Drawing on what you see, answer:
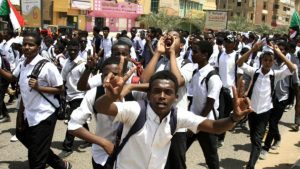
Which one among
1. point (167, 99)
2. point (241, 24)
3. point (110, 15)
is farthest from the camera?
point (241, 24)

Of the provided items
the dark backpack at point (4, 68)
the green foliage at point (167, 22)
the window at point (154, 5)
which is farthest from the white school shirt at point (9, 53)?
the window at point (154, 5)

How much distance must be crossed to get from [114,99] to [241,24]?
2198 inches

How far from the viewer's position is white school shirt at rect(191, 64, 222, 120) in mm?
4238

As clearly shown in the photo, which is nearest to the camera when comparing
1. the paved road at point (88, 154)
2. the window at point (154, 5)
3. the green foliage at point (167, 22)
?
the paved road at point (88, 154)

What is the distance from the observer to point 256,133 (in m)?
5.17

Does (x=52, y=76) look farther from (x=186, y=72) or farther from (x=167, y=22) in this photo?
(x=167, y=22)

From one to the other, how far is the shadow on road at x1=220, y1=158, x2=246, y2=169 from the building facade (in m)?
70.7

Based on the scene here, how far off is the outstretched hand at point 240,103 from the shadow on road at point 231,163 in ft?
11.0

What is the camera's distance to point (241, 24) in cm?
5603

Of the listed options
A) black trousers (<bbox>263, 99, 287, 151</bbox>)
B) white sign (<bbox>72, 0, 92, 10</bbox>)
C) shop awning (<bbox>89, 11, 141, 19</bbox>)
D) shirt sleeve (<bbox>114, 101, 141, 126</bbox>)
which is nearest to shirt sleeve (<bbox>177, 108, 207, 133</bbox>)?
shirt sleeve (<bbox>114, 101, 141, 126</bbox>)

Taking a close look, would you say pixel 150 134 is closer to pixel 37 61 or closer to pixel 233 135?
pixel 37 61

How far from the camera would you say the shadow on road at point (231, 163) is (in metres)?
5.73

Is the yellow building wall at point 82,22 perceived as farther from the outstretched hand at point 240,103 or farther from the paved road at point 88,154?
the outstretched hand at point 240,103

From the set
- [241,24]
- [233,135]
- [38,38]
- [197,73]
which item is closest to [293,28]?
[233,135]
